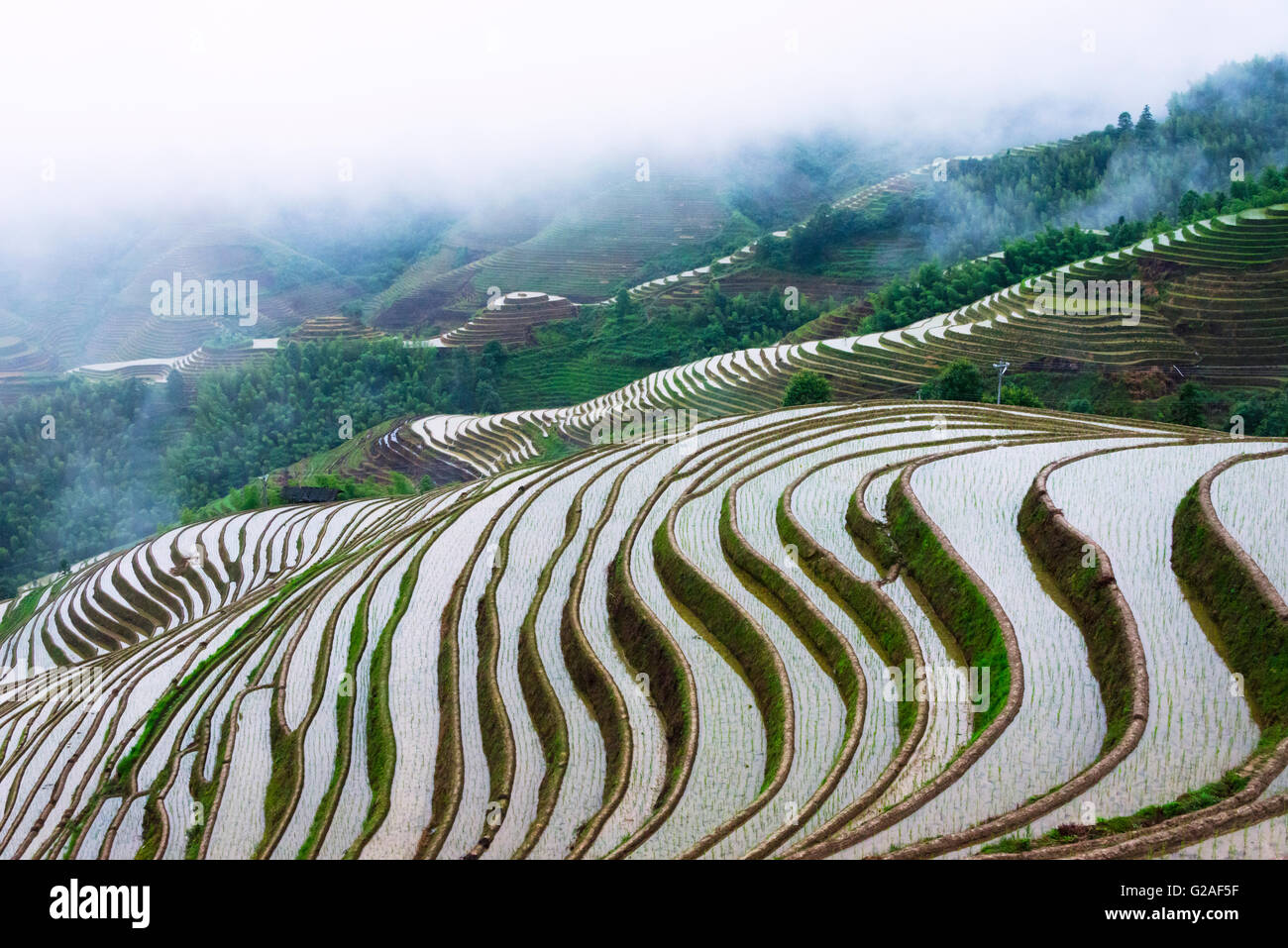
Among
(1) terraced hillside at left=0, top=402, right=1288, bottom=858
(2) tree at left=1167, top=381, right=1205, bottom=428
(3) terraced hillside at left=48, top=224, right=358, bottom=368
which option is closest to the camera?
(1) terraced hillside at left=0, top=402, right=1288, bottom=858

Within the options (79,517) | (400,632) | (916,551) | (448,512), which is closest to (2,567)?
(79,517)

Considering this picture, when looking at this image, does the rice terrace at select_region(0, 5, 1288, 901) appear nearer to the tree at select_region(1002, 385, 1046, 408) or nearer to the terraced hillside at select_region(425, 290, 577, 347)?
the tree at select_region(1002, 385, 1046, 408)

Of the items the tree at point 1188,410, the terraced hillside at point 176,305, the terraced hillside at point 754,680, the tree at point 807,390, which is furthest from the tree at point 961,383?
the terraced hillside at point 176,305

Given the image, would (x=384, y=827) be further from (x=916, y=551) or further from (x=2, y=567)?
(x=2, y=567)

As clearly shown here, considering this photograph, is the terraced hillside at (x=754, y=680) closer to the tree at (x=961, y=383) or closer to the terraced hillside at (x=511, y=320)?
the tree at (x=961, y=383)

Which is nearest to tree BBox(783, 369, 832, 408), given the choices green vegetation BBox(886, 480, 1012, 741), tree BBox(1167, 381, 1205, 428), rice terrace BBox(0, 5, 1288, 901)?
rice terrace BBox(0, 5, 1288, 901)

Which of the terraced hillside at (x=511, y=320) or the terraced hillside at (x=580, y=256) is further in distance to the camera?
the terraced hillside at (x=580, y=256)

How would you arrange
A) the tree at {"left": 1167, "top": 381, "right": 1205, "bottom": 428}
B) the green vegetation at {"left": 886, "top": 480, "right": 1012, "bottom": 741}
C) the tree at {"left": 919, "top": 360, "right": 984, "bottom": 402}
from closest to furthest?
the green vegetation at {"left": 886, "top": 480, "right": 1012, "bottom": 741}, the tree at {"left": 1167, "top": 381, "right": 1205, "bottom": 428}, the tree at {"left": 919, "top": 360, "right": 984, "bottom": 402}
